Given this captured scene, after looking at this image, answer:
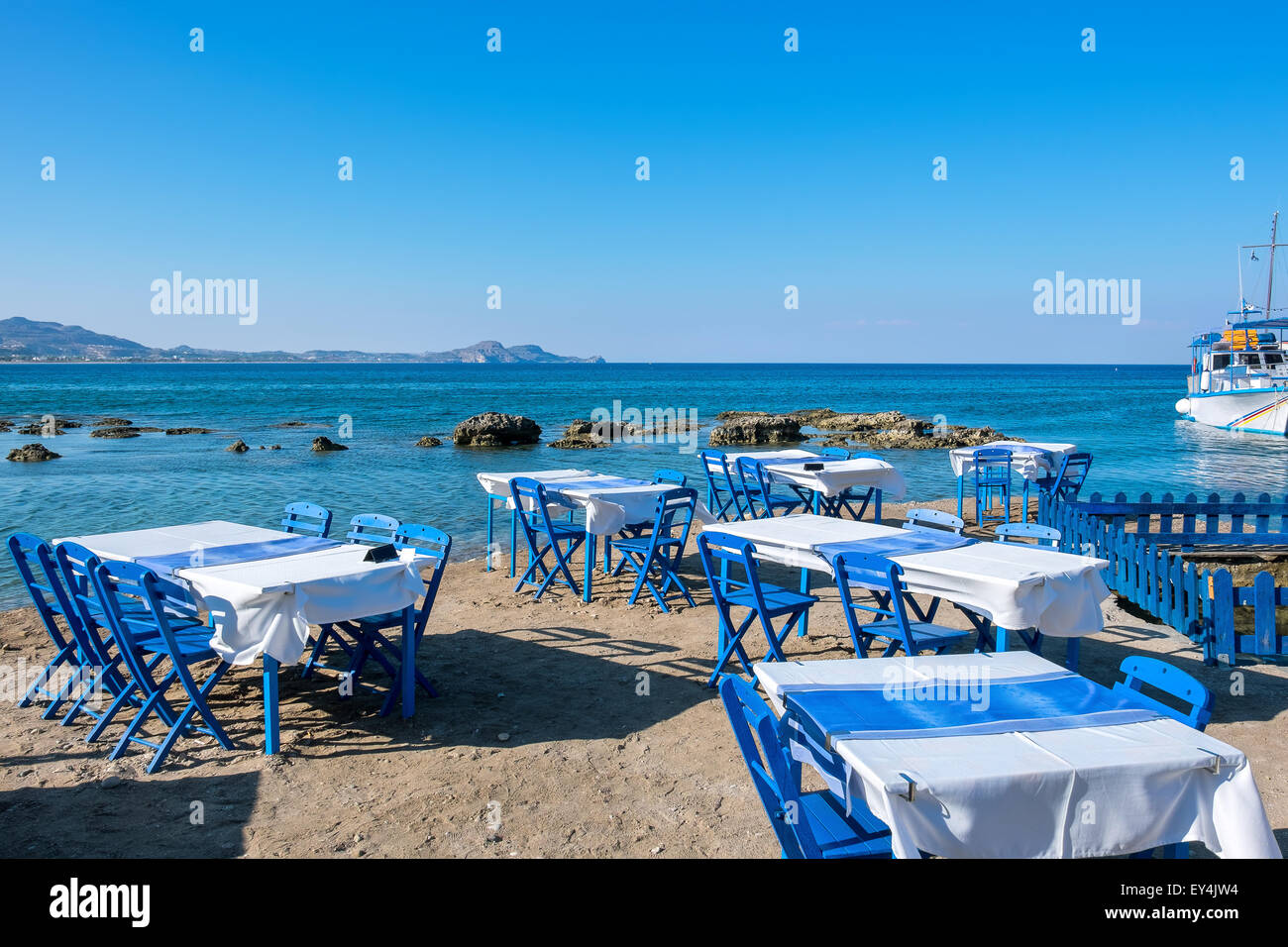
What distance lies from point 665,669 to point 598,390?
74.8 metres

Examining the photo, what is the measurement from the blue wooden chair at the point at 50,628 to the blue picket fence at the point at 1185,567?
297 inches

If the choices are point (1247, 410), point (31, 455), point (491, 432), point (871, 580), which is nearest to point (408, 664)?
point (871, 580)

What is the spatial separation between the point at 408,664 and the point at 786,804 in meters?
3.19

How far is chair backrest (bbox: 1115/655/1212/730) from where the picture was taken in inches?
119

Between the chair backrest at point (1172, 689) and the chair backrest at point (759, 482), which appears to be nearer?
the chair backrest at point (1172, 689)

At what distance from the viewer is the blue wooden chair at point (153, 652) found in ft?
15.0

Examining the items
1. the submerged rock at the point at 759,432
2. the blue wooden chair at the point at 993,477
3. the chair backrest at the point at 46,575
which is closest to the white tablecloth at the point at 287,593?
the chair backrest at the point at 46,575

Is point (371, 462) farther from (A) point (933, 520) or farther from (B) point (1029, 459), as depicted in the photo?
(A) point (933, 520)

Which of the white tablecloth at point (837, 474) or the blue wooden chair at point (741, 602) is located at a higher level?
the white tablecloth at point (837, 474)

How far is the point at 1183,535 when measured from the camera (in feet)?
29.2

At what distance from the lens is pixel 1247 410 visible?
1366 inches

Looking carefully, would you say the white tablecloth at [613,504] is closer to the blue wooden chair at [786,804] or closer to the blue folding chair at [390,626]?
the blue folding chair at [390,626]
